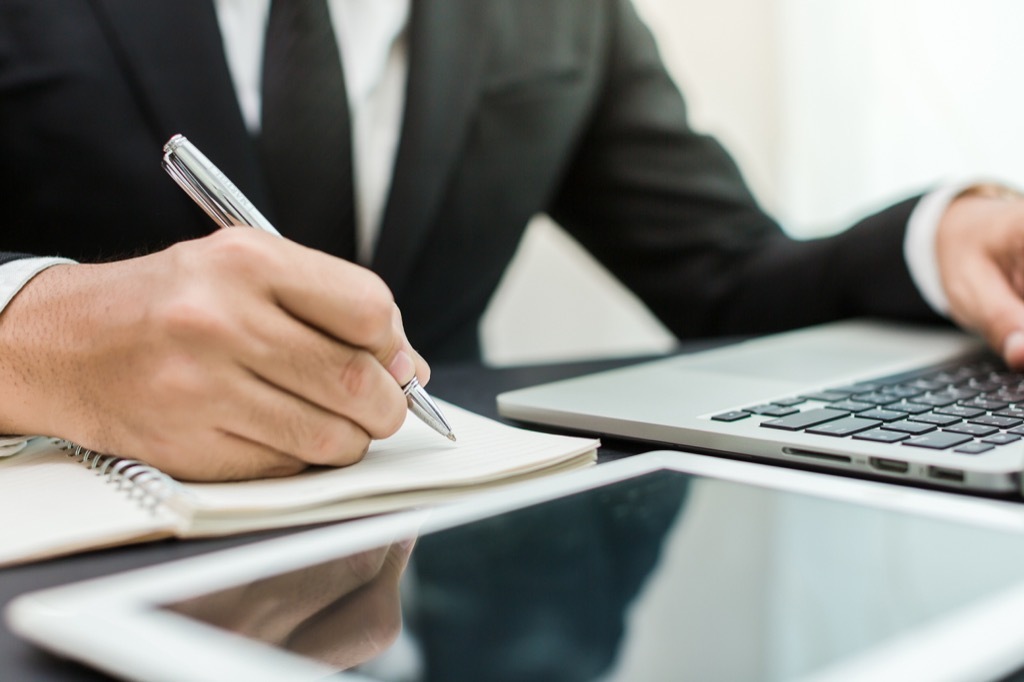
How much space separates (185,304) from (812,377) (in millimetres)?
334

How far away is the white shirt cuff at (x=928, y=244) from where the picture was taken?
73cm

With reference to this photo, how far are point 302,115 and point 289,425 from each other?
465mm

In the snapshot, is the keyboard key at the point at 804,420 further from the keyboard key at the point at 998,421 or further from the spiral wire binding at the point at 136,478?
the spiral wire binding at the point at 136,478

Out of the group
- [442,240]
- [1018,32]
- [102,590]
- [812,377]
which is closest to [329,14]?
[442,240]

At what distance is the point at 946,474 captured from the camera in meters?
0.34

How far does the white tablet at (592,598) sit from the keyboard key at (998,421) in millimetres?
117

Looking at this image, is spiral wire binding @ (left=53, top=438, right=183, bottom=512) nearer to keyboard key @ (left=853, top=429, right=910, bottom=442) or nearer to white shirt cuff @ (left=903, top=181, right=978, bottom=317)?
keyboard key @ (left=853, top=429, right=910, bottom=442)

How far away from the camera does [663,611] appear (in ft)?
0.72

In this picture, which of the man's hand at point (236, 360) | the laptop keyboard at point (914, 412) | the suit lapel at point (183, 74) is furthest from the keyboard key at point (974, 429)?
the suit lapel at point (183, 74)

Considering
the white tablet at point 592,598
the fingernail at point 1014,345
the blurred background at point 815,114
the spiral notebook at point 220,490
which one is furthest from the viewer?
the blurred background at point 815,114

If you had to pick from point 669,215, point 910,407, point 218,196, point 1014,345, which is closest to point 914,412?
point 910,407

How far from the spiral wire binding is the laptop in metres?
0.19

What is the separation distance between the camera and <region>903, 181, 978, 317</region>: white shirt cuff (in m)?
0.73

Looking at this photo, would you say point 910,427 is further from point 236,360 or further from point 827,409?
point 236,360
